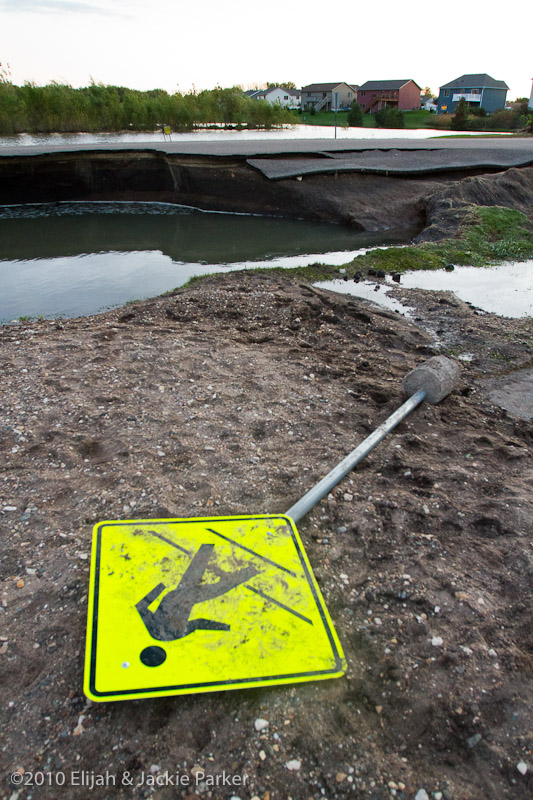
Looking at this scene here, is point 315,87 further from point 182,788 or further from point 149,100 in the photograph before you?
point 182,788

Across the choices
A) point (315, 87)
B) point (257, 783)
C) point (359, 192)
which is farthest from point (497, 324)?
point (315, 87)

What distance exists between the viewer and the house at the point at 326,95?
2060 inches

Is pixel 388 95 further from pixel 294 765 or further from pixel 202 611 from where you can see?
pixel 294 765

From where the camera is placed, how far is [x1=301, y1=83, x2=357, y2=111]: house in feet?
172

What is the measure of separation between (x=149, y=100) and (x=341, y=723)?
27.9m

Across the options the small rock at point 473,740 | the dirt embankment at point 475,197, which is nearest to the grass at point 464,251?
the dirt embankment at point 475,197

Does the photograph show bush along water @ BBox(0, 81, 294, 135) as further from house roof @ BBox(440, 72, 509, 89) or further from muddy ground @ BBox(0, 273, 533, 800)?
house roof @ BBox(440, 72, 509, 89)

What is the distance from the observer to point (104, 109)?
22.5 meters

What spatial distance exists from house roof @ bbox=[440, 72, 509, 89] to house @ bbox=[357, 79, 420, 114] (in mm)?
3580

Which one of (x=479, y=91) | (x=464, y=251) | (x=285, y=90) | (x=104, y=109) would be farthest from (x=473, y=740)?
(x=285, y=90)

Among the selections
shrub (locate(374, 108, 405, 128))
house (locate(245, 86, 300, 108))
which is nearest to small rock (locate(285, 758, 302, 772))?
shrub (locate(374, 108, 405, 128))

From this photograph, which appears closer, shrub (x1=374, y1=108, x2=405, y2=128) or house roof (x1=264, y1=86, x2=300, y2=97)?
shrub (x1=374, y1=108, x2=405, y2=128)

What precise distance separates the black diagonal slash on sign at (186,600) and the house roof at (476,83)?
205 feet

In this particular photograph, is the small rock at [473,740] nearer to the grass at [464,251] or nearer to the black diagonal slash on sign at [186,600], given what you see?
the black diagonal slash on sign at [186,600]
